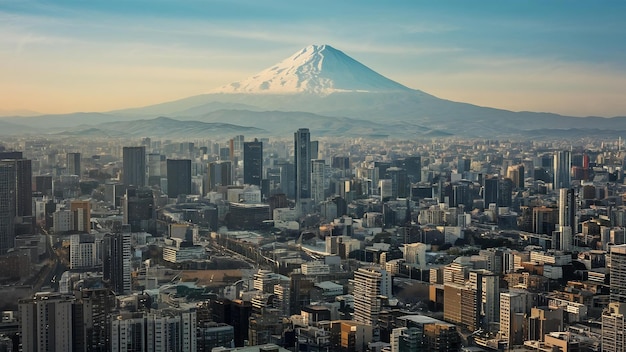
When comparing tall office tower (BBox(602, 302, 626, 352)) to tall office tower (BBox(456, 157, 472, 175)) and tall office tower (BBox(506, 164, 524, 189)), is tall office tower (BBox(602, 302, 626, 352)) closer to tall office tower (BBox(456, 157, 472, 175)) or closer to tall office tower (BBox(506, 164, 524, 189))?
tall office tower (BBox(506, 164, 524, 189))

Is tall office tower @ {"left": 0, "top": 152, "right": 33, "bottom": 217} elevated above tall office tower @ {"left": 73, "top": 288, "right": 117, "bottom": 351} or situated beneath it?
elevated above

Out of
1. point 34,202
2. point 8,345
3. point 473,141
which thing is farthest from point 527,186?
point 8,345

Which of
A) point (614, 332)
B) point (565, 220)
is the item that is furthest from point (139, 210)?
point (614, 332)

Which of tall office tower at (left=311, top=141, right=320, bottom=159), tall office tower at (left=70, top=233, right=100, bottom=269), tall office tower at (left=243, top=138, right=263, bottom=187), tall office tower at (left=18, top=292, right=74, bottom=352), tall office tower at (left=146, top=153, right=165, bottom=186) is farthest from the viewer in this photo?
tall office tower at (left=311, top=141, right=320, bottom=159)

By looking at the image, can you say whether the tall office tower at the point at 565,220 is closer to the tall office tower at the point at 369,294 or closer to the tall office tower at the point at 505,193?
A: the tall office tower at the point at 505,193

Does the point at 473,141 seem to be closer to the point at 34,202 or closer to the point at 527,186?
the point at 527,186

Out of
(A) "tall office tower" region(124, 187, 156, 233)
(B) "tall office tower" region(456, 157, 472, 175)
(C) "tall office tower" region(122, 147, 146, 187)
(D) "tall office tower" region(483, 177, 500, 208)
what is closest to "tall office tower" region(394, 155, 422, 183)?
(B) "tall office tower" region(456, 157, 472, 175)
